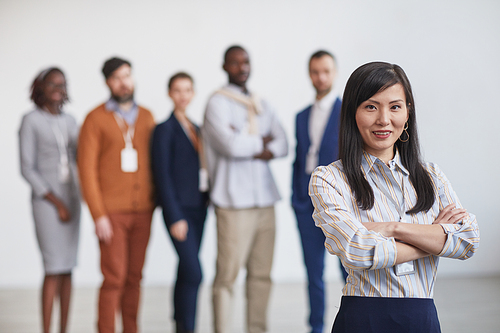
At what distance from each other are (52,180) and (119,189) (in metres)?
0.56

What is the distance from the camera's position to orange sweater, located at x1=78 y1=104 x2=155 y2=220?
123 inches

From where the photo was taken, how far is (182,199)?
10.4 feet

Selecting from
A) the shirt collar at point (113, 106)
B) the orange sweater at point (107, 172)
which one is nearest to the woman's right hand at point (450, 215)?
the orange sweater at point (107, 172)

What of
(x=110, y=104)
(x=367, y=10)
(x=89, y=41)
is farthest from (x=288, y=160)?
(x=110, y=104)

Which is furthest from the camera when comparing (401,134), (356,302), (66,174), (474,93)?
(474,93)

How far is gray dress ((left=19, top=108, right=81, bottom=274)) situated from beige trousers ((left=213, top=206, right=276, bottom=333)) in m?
1.04

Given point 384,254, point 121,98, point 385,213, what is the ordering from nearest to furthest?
point 384,254, point 385,213, point 121,98

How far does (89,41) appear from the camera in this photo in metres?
5.70

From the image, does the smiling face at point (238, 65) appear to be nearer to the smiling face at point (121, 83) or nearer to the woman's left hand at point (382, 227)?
the smiling face at point (121, 83)

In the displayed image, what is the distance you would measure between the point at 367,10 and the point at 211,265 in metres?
3.40

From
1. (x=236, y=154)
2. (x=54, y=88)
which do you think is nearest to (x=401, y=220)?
(x=236, y=154)

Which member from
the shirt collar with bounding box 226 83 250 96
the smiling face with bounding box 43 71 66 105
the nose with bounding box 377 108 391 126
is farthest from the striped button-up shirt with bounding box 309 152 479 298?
the smiling face with bounding box 43 71 66 105

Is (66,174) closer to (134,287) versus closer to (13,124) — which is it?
(134,287)

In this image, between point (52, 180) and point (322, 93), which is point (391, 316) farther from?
point (52, 180)
